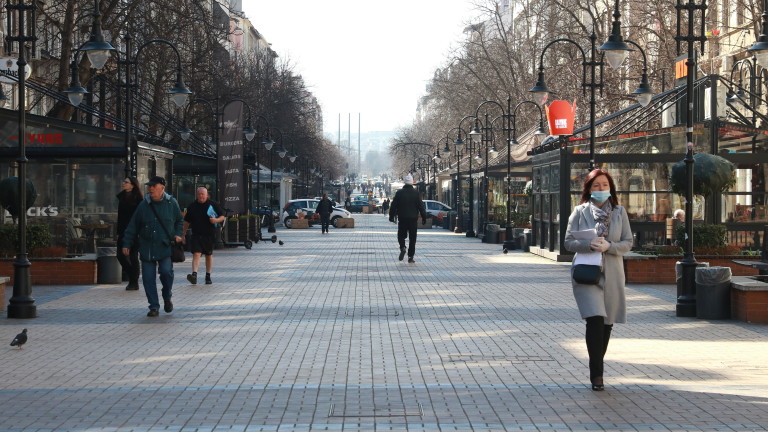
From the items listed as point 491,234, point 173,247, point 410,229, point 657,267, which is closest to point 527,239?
point 491,234

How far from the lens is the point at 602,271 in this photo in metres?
8.89

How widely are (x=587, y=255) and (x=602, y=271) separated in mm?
160

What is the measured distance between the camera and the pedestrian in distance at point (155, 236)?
14.3 metres

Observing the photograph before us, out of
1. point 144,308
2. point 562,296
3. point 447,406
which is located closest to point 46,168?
point 144,308

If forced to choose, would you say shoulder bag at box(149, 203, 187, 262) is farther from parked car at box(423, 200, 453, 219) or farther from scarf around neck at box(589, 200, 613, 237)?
parked car at box(423, 200, 453, 219)

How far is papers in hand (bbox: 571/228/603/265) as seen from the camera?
881 centimetres

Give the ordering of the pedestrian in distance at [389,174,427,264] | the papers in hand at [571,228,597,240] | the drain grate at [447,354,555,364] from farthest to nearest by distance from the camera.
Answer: the pedestrian in distance at [389,174,427,264]
the drain grate at [447,354,555,364]
the papers in hand at [571,228,597,240]

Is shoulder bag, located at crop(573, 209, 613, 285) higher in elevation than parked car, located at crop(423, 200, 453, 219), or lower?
lower

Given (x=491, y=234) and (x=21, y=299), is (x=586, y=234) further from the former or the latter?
(x=491, y=234)

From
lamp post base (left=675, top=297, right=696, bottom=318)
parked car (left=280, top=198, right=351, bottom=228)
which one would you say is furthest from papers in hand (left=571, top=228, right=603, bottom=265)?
parked car (left=280, top=198, right=351, bottom=228)

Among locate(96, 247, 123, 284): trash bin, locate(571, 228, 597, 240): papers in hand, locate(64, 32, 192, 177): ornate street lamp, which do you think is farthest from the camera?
locate(64, 32, 192, 177): ornate street lamp

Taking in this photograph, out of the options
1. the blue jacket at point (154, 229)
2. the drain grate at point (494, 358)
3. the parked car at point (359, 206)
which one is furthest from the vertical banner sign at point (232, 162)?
the parked car at point (359, 206)

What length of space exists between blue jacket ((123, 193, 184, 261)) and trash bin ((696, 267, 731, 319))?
6.31m

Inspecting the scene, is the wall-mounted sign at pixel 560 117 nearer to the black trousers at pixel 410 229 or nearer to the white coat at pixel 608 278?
the black trousers at pixel 410 229
